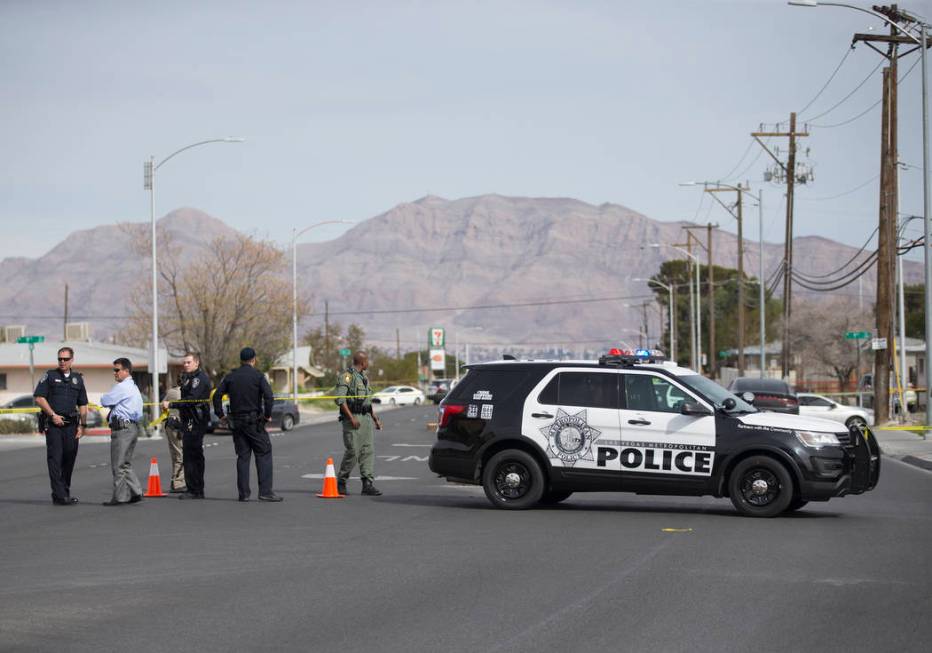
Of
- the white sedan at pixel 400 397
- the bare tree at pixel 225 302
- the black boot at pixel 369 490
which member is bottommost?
the white sedan at pixel 400 397

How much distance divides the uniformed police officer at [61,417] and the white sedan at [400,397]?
72.5 meters

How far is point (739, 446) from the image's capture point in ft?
50.1

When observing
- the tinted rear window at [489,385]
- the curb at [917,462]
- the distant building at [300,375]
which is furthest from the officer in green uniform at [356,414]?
the distant building at [300,375]

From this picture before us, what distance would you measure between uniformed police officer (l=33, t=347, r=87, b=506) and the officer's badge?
6.15 m

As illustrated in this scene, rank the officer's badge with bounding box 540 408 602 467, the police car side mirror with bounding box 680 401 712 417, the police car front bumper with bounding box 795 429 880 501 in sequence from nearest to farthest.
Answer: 1. the police car front bumper with bounding box 795 429 880 501
2. the police car side mirror with bounding box 680 401 712 417
3. the officer's badge with bounding box 540 408 602 467

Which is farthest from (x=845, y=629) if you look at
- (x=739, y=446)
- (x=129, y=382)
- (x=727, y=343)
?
(x=727, y=343)

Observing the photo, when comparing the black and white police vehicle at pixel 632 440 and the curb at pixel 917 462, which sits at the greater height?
the black and white police vehicle at pixel 632 440

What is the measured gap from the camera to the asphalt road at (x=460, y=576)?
8.54m

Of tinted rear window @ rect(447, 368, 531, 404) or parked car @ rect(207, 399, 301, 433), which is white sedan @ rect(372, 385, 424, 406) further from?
tinted rear window @ rect(447, 368, 531, 404)

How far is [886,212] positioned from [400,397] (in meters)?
55.0

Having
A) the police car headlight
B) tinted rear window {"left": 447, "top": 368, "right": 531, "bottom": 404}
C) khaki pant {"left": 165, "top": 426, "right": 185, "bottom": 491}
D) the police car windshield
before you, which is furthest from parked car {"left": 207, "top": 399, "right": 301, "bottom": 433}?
the police car headlight

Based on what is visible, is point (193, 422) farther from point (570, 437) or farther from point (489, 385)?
point (570, 437)

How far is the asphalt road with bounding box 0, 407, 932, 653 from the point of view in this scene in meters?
8.54

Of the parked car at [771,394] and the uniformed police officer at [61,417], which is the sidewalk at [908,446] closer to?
the parked car at [771,394]
